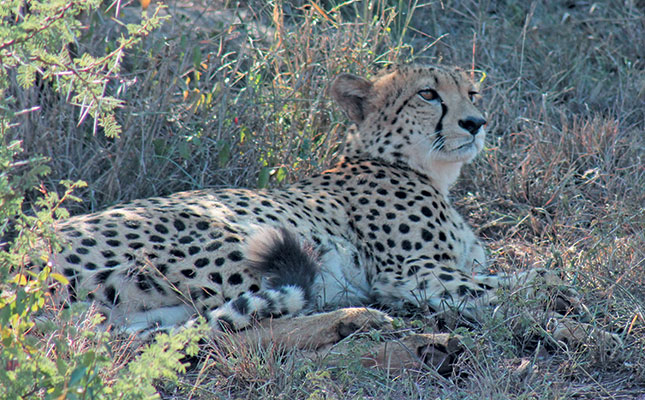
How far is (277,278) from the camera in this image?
2.56 m

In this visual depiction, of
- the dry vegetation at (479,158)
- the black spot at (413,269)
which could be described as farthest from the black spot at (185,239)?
the black spot at (413,269)

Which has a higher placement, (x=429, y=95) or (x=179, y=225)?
(x=429, y=95)

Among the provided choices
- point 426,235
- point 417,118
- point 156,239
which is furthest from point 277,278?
point 417,118

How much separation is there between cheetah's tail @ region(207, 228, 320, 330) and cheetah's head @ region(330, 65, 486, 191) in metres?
1.02

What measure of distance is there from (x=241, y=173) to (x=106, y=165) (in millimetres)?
580

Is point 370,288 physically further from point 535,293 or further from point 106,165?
point 106,165

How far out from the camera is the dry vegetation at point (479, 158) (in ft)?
8.94

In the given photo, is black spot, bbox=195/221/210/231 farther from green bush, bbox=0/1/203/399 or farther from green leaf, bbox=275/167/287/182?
green bush, bbox=0/1/203/399

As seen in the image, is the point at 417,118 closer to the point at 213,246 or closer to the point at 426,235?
the point at 426,235

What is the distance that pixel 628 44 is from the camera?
16.3 feet

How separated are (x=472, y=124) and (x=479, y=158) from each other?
69 cm

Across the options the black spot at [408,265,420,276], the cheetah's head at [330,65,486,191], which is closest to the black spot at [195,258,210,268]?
the black spot at [408,265,420,276]

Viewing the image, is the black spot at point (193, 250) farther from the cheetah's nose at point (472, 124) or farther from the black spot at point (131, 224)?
the cheetah's nose at point (472, 124)

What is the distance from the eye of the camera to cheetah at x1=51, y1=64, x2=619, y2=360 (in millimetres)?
2564
